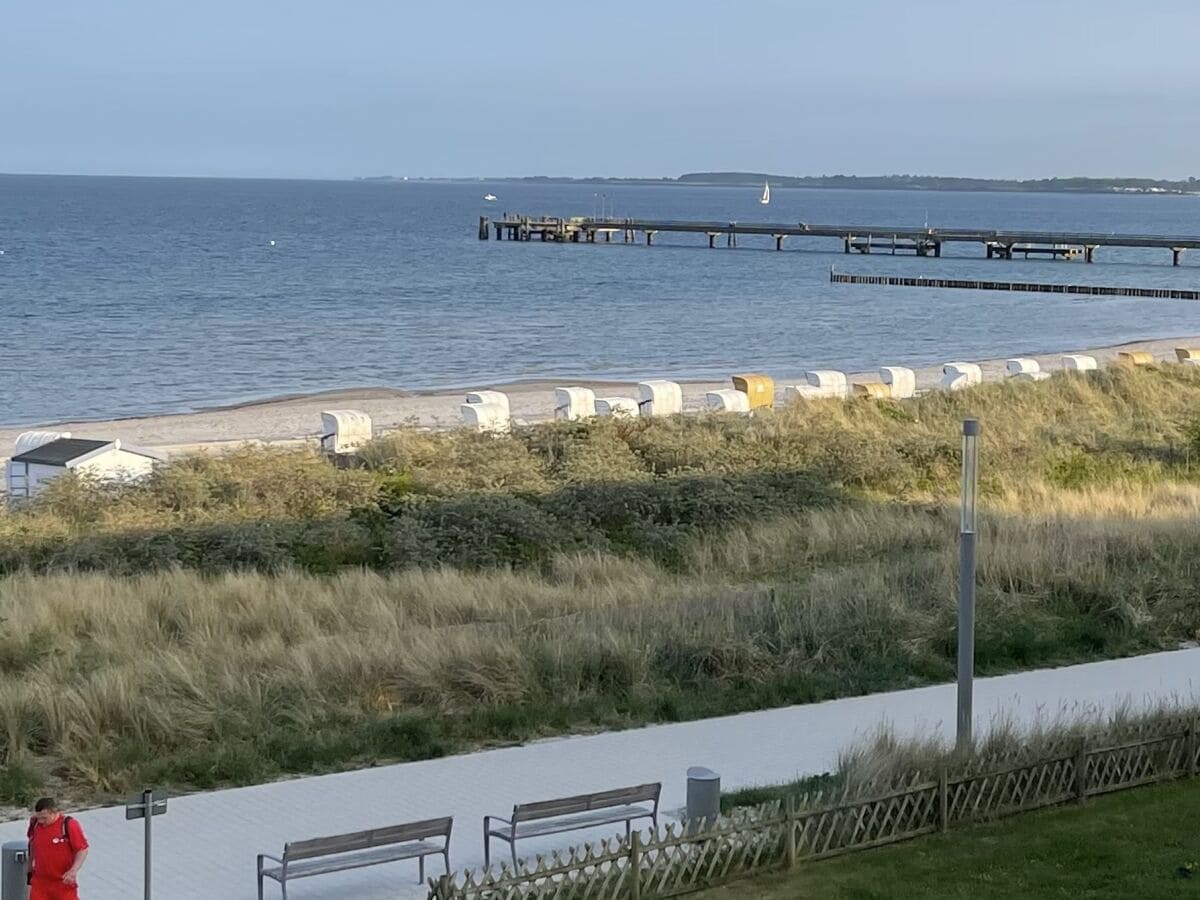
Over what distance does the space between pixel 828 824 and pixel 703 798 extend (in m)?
0.69

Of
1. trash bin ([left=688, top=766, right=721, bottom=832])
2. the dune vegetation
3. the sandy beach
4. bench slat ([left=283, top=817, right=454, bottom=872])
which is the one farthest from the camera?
the sandy beach

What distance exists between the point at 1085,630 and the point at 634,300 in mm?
55262

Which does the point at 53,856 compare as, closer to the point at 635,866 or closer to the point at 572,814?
the point at 635,866

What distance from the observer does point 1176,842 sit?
352 inches

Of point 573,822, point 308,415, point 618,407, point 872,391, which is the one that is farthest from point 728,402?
point 573,822

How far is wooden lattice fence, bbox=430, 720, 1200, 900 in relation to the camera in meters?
7.84

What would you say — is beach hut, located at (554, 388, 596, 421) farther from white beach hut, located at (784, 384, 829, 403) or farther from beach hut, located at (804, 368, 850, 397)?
beach hut, located at (804, 368, 850, 397)

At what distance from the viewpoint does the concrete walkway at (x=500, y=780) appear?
8.49 m

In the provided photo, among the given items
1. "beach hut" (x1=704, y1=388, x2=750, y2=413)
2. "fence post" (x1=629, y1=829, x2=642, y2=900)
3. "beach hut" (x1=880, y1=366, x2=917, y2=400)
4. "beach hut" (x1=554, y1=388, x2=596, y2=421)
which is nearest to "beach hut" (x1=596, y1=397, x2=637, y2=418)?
"beach hut" (x1=554, y1=388, x2=596, y2=421)

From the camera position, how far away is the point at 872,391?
3244 centimetres

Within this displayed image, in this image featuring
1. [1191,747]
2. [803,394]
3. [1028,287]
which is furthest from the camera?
[1028,287]

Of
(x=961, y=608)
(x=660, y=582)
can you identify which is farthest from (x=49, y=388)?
(x=961, y=608)

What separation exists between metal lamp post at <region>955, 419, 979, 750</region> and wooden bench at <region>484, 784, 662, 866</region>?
202 cm

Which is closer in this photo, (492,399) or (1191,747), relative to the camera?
(1191,747)
